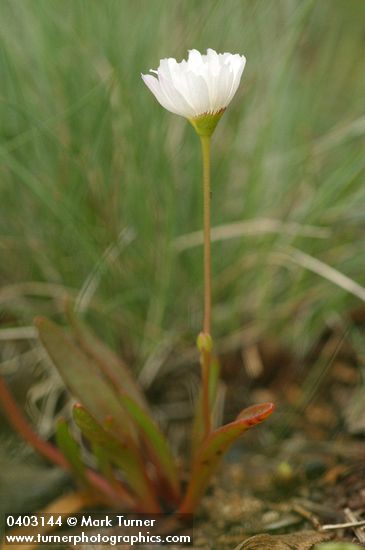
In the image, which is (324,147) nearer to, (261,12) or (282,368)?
(261,12)

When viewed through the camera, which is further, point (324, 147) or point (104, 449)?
point (324, 147)

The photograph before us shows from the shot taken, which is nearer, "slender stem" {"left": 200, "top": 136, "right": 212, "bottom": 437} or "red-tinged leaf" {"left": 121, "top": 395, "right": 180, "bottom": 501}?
"slender stem" {"left": 200, "top": 136, "right": 212, "bottom": 437}

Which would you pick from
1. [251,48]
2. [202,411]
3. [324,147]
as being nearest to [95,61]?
[251,48]

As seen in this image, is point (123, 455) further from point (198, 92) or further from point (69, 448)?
point (198, 92)

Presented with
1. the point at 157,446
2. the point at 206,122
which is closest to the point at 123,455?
the point at 157,446

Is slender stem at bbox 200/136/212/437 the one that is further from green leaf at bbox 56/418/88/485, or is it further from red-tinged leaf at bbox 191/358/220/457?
green leaf at bbox 56/418/88/485

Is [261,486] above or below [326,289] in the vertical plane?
below

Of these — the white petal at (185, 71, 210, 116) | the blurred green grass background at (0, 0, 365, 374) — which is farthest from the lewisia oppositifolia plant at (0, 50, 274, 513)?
the blurred green grass background at (0, 0, 365, 374)
